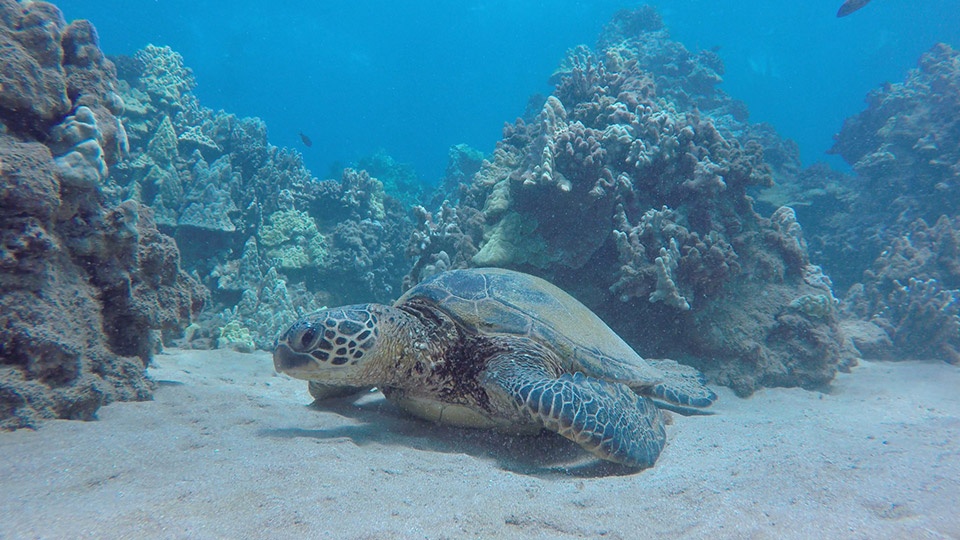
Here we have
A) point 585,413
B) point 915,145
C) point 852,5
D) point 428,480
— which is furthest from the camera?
point 915,145

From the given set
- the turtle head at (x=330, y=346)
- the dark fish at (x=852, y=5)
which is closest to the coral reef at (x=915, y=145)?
the dark fish at (x=852, y=5)

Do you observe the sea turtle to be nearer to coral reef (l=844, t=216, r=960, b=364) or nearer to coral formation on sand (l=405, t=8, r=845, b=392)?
coral formation on sand (l=405, t=8, r=845, b=392)

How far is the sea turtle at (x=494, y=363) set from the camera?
314cm

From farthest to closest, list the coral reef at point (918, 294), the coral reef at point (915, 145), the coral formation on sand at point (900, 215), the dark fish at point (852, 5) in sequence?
the dark fish at point (852, 5) → the coral reef at point (915, 145) → the coral formation on sand at point (900, 215) → the coral reef at point (918, 294)

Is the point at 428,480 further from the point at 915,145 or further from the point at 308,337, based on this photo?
the point at 915,145

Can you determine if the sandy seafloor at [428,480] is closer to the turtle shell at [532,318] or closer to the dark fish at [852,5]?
the turtle shell at [532,318]

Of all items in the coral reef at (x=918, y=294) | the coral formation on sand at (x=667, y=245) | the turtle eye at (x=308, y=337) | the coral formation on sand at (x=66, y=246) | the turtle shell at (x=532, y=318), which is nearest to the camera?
the coral formation on sand at (x=66, y=246)

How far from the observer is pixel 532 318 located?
4125mm

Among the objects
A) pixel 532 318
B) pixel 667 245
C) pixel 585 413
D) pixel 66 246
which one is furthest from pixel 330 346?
pixel 667 245

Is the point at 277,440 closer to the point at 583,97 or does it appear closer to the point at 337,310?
the point at 337,310

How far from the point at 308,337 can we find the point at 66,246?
2.19 m

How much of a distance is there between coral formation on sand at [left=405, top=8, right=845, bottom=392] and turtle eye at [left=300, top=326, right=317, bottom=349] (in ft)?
11.9

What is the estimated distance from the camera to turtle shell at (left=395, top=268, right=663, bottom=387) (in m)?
4.05

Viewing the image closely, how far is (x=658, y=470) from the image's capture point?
9.98 ft
